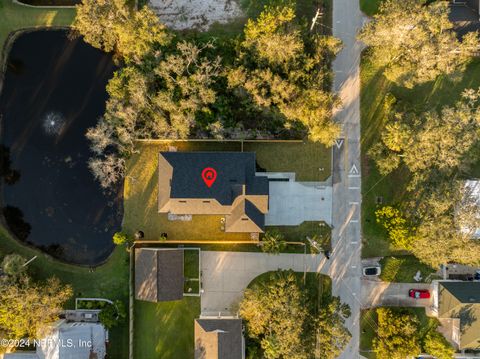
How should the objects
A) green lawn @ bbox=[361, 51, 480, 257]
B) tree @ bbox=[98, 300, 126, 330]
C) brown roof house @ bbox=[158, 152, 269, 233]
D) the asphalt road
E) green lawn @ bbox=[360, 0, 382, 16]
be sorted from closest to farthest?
brown roof house @ bbox=[158, 152, 269, 233] < tree @ bbox=[98, 300, 126, 330] < the asphalt road < green lawn @ bbox=[361, 51, 480, 257] < green lawn @ bbox=[360, 0, 382, 16]

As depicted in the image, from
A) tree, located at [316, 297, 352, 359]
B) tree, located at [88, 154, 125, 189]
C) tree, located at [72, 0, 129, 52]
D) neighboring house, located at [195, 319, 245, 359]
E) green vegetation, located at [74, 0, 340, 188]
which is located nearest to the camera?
tree, located at [316, 297, 352, 359]

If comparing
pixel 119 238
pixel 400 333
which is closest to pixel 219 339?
pixel 119 238

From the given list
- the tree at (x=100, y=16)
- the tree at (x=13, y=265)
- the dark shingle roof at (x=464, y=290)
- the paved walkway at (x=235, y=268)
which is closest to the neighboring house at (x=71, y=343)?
the tree at (x=13, y=265)

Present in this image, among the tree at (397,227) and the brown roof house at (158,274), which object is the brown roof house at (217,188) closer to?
the brown roof house at (158,274)

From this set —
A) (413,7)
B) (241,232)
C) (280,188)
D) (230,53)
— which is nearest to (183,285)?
(241,232)

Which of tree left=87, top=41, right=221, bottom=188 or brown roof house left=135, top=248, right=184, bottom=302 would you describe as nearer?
tree left=87, top=41, right=221, bottom=188

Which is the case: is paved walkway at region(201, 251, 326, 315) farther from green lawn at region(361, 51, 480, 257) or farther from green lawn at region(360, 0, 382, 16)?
green lawn at region(360, 0, 382, 16)

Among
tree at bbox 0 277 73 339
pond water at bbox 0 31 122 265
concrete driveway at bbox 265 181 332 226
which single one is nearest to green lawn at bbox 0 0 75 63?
pond water at bbox 0 31 122 265
